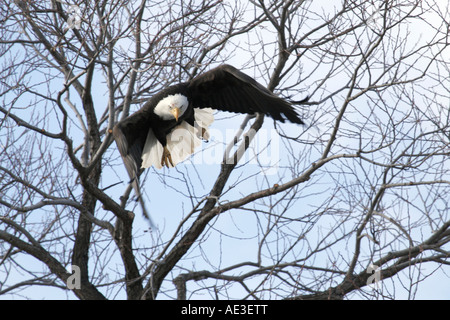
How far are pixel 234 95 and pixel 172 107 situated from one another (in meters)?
0.55

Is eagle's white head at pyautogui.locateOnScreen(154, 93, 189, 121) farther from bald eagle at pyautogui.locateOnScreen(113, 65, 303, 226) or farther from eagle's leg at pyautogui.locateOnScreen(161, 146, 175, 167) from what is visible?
eagle's leg at pyautogui.locateOnScreen(161, 146, 175, 167)

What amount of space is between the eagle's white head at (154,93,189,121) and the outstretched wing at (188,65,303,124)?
0.60ft

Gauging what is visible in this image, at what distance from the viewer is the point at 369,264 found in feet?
14.5

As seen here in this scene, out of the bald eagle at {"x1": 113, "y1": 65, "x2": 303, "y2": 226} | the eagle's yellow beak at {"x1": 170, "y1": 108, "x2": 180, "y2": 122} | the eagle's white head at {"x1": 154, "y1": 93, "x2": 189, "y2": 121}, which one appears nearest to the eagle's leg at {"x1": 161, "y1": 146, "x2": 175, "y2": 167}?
the bald eagle at {"x1": 113, "y1": 65, "x2": 303, "y2": 226}

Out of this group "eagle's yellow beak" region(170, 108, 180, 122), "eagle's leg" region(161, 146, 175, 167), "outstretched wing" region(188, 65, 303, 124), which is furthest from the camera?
"eagle's leg" region(161, 146, 175, 167)

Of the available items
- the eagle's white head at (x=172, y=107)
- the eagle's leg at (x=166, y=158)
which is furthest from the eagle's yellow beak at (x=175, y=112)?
the eagle's leg at (x=166, y=158)

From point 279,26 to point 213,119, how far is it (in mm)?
1285

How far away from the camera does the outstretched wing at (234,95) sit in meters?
4.62

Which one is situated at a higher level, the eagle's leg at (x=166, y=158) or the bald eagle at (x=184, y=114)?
the bald eagle at (x=184, y=114)

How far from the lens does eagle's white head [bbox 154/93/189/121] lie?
4.89 metres

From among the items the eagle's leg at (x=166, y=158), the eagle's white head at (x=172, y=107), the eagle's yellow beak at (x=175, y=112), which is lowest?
the eagle's leg at (x=166, y=158)

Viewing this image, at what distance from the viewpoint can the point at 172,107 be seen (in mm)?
4895

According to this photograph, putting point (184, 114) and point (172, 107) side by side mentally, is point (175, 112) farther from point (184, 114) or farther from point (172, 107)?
point (184, 114)

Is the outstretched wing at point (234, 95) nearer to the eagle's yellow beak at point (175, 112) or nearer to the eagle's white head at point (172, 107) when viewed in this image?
the eagle's white head at point (172, 107)
